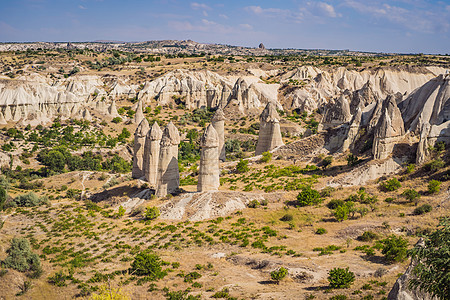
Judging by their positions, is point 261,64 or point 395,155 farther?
point 261,64

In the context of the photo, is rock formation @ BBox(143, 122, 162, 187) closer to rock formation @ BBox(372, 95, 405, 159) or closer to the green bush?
the green bush

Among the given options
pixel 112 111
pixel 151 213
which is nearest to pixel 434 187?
pixel 151 213

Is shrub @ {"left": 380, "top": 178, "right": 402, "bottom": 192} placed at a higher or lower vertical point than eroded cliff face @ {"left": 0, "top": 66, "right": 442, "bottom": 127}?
lower

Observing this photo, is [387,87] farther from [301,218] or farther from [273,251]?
[273,251]

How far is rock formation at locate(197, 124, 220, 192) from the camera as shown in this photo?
29.5 meters

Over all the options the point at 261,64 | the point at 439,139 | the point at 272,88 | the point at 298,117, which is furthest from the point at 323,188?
the point at 261,64

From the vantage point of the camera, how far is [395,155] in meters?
30.6

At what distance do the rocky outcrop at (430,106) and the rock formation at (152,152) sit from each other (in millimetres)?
22485

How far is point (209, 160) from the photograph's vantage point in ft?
97.4

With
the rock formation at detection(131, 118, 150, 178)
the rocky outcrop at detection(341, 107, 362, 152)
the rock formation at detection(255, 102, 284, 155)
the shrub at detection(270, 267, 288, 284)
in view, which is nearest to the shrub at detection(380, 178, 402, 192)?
the rocky outcrop at detection(341, 107, 362, 152)

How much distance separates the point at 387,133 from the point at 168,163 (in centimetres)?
1830

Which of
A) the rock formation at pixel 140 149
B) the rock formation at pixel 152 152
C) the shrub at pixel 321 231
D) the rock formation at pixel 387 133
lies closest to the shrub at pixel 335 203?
the shrub at pixel 321 231

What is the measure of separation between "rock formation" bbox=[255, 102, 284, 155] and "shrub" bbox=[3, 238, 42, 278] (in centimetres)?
2667

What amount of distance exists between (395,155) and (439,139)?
11.2 ft
